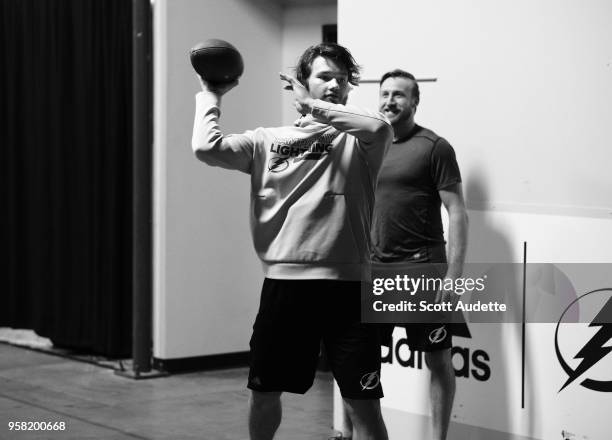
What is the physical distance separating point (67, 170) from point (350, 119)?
14.7ft

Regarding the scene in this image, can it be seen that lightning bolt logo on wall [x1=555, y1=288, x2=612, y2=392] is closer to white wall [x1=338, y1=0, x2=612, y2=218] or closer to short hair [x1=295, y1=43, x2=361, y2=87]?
white wall [x1=338, y1=0, x2=612, y2=218]

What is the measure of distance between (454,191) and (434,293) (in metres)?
0.45

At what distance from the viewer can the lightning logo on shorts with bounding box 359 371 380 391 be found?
3.12 m

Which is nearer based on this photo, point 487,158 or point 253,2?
point 487,158

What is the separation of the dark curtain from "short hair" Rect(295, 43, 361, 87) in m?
3.60

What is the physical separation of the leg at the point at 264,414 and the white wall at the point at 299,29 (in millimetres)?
3731

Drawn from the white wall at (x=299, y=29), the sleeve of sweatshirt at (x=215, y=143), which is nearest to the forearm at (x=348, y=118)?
the sleeve of sweatshirt at (x=215, y=143)

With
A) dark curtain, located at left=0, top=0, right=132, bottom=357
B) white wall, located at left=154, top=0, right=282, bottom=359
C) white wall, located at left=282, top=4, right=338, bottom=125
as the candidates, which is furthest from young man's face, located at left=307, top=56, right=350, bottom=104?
dark curtain, located at left=0, top=0, right=132, bottom=357

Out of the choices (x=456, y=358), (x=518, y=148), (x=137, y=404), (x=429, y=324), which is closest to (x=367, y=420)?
(x=429, y=324)

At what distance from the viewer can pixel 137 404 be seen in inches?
213

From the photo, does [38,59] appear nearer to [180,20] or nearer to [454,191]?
[180,20]

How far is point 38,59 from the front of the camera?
7402 millimetres

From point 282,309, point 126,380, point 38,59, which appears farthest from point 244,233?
point 282,309

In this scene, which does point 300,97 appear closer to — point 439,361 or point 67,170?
point 439,361
